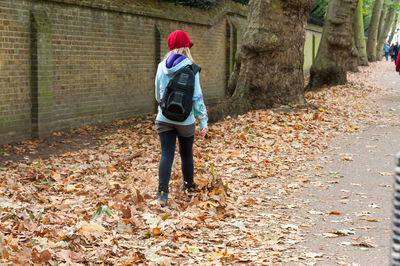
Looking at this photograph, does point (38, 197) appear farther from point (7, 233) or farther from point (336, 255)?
point (336, 255)

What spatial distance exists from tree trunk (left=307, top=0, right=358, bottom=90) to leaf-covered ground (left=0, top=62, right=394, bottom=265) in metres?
7.76

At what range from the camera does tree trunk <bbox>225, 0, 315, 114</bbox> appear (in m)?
12.3

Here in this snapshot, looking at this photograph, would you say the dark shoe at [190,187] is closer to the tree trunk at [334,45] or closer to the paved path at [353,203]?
the paved path at [353,203]

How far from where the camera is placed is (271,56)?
12430 millimetres

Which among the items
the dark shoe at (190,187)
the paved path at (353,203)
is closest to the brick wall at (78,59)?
the dark shoe at (190,187)

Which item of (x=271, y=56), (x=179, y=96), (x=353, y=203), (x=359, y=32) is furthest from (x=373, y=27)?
(x=179, y=96)

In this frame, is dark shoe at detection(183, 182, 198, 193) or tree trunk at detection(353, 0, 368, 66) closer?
dark shoe at detection(183, 182, 198, 193)

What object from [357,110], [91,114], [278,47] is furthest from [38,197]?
[357,110]

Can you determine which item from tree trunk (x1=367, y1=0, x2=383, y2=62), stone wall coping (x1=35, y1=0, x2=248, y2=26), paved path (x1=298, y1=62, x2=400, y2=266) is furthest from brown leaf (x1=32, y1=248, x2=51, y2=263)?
tree trunk (x1=367, y1=0, x2=383, y2=62)

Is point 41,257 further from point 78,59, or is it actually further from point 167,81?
point 78,59

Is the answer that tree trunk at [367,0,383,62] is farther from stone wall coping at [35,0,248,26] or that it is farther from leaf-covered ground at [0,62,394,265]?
leaf-covered ground at [0,62,394,265]

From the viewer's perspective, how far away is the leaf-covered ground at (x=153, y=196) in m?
4.84

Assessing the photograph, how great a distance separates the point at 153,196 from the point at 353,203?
2341mm

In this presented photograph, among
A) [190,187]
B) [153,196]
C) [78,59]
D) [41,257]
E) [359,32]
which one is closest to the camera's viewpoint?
[41,257]
